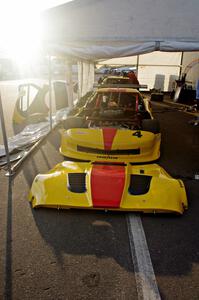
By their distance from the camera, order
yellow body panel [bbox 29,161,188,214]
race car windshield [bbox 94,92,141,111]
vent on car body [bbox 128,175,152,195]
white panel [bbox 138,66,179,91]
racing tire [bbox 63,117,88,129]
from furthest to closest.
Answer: white panel [bbox 138,66,179,91] → race car windshield [bbox 94,92,141,111] → racing tire [bbox 63,117,88,129] → vent on car body [bbox 128,175,152,195] → yellow body panel [bbox 29,161,188,214]

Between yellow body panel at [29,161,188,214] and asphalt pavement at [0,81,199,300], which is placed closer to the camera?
asphalt pavement at [0,81,199,300]

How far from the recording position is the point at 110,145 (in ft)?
13.8

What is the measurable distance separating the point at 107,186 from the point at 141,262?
974 mm

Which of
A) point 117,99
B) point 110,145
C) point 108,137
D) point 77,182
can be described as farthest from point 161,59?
point 77,182

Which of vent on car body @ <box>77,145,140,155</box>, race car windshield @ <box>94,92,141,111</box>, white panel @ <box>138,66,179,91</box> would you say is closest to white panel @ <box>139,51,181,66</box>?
white panel @ <box>138,66,179,91</box>

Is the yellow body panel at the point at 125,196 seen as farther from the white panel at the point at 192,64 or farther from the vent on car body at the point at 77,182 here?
the white panel at the point at 192,64

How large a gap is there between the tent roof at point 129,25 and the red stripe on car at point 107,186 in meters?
2.32

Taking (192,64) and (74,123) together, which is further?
(192,64)

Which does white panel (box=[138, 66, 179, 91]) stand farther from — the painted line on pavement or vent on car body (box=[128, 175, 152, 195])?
the painted line on pavement

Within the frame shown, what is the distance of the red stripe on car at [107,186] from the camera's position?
294 centimetres

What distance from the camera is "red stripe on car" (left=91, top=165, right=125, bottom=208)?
2939 millimetres

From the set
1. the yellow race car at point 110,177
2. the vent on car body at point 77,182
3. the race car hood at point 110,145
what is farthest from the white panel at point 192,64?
the vent on car body at point 77,182

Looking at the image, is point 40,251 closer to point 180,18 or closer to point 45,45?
point 45,45

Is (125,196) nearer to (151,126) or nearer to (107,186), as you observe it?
(107,186)
